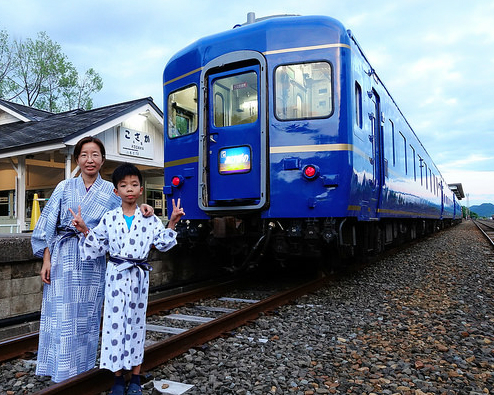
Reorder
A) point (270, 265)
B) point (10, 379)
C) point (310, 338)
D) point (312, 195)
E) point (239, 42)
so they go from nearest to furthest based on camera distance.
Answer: point (10, 379) < point (310, 338) < point (312, 195) < point (239, 42) < point (270, 265)

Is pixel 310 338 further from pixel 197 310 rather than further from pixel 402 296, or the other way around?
pixel 402 296

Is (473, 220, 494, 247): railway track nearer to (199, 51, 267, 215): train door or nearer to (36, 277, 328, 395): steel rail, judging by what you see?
(199, 51, 267, 215): train door

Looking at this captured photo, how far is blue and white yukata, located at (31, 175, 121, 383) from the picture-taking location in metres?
2.40

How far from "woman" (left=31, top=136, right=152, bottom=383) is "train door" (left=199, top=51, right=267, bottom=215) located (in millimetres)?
2610

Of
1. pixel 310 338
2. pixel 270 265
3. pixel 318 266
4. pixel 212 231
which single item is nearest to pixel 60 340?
pixel 310 338

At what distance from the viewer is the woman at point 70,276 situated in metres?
2.41

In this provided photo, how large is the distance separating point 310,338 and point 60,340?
2.09m

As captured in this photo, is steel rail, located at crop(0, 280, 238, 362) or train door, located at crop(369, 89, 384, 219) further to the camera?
train door, located at crop(369, 89, 384, 219)

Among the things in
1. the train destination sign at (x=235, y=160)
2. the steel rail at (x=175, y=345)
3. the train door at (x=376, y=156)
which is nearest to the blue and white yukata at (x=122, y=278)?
the steel rail at (x=175, y=345)

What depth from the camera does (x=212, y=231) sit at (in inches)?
208

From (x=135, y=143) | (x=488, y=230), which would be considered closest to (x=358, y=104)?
(x=135, y=143)

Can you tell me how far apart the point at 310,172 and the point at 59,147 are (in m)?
7.60

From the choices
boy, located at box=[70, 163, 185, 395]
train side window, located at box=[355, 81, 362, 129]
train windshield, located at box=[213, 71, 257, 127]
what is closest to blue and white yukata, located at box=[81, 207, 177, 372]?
boy, located at box=[70, 163, 185, 395]

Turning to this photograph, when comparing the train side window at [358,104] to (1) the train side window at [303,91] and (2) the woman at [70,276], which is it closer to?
(1) the train side window at [303,91]
